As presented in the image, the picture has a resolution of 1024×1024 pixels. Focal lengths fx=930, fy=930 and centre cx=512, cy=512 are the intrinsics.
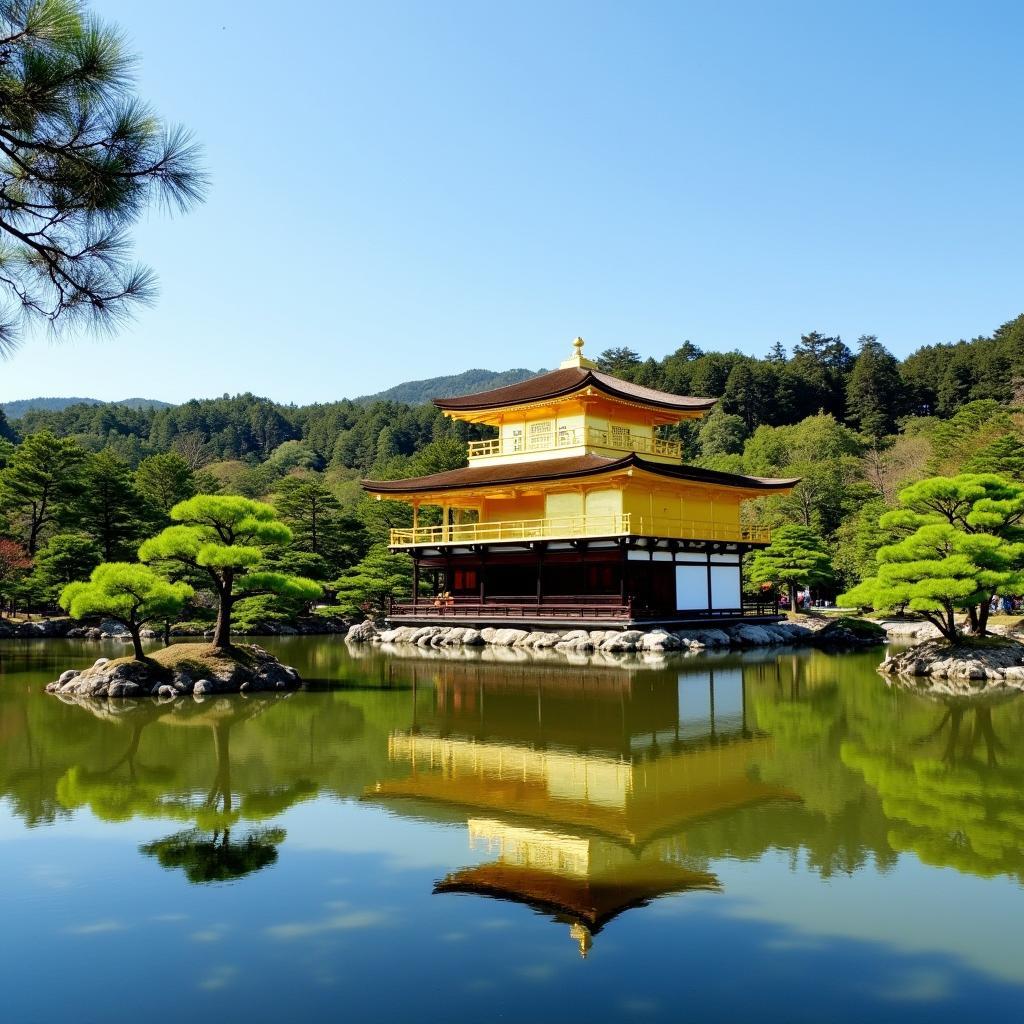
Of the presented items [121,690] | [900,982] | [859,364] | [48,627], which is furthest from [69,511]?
[859,364]

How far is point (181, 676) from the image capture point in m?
17.9

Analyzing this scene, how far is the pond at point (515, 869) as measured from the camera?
521 cm

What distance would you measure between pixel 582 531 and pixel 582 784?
712 inches

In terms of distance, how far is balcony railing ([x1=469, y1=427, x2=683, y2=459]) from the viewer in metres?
31.1

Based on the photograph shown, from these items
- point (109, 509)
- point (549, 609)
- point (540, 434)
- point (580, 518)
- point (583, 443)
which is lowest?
point (549, 609)

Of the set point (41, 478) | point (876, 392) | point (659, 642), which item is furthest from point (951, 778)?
point (876, 392)

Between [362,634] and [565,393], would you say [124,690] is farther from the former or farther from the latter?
[565,393]

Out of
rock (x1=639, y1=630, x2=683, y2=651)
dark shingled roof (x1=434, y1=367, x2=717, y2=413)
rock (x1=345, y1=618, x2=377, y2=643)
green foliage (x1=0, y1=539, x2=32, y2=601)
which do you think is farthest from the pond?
green foliage (x1=0, y1=539, x2=32, y2=601)

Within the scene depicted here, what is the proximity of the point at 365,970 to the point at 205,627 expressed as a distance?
30.1m

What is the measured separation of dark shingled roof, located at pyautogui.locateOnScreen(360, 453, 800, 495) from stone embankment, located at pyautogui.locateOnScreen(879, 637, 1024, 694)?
29.9ft

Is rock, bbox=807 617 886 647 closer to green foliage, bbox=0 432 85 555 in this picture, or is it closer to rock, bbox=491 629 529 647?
rock, bbox=491 629 529 647

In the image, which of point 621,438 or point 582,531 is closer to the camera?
point 582,531

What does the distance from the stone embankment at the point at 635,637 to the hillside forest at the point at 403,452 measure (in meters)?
5.61

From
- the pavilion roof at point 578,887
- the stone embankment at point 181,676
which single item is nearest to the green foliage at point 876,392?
the stone embankment at point 181,676
